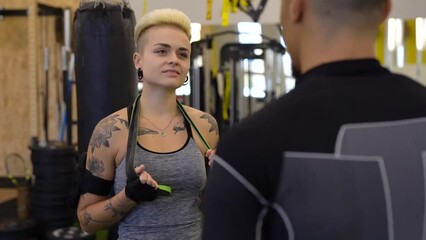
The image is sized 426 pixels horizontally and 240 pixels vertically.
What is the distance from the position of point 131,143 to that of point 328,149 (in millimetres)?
838

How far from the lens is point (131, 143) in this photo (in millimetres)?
1462

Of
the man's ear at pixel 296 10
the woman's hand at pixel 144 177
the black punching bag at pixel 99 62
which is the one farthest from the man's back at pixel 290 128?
the black punching bag at pixel 99 62

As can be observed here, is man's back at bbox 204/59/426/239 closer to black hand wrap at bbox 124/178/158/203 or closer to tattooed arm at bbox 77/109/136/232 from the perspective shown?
black hand wrap at bbox 124/178/158/203

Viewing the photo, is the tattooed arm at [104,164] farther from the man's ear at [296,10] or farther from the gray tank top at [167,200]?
the man's ear at [296,10]

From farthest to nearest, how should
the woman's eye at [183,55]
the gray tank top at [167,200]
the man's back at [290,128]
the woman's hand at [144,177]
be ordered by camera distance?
the woman's eye at [183,55]
the gray tank top at [167,200]
the woman's hand at [144,177]
the man's back at [290,128]

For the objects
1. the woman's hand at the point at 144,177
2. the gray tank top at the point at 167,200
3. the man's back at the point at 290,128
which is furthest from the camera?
the gray tank top at the point at 167,200

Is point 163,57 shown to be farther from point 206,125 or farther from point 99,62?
point 99,62

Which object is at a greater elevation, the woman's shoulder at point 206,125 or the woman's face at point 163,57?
the woman's face at point 163,57

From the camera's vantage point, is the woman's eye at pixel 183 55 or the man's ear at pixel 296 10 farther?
the woman's eye at pixel 183 55

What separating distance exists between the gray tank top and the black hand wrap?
68 mm

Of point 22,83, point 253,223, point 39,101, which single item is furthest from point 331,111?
point 22,83

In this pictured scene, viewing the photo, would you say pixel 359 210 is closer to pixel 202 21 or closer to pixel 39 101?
pixel 202 21

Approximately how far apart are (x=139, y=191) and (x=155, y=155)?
0.46 feet

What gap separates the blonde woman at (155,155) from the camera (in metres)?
1.46
